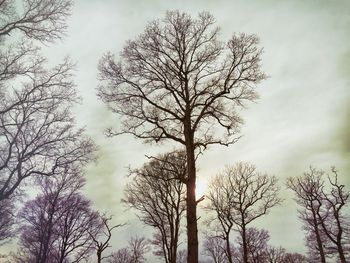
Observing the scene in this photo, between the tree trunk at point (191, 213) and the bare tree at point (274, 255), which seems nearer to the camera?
the tree trunk at point (191, 213)

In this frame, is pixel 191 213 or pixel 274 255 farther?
pixel 274 255

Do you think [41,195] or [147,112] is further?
[41,195]

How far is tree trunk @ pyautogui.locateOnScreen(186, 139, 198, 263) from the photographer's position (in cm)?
904

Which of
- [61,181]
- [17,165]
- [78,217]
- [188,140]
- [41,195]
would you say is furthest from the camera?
[78,217]

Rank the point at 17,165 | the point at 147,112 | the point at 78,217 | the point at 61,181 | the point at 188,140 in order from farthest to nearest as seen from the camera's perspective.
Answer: the point at 78,217 < the point at 61,181 < the point at 17,165 < the point at 147,112 < the point at 188,140

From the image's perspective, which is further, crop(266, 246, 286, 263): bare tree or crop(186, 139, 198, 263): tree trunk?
crop(266, 246, 286, 263): bare tree

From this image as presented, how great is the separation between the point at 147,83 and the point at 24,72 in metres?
4.82

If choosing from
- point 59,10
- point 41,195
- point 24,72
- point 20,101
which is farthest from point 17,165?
point 41,195

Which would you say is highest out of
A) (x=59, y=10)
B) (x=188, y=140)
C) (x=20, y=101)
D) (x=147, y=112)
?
(x=59, y=10)

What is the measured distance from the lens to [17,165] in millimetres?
13531

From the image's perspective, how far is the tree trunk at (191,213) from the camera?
29.7 feet

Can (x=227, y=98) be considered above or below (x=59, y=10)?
below

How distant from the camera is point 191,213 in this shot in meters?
9.54

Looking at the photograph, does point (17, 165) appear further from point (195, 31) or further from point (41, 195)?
point (41, 195)
